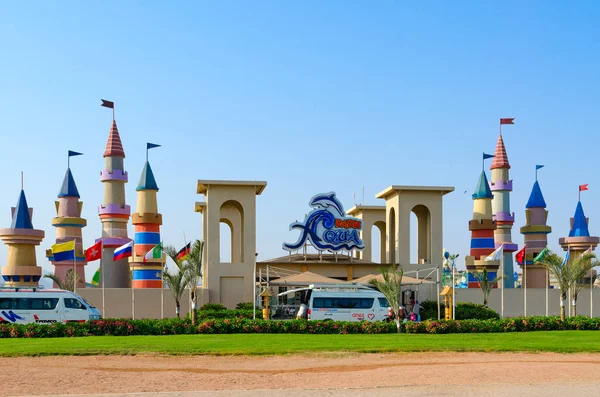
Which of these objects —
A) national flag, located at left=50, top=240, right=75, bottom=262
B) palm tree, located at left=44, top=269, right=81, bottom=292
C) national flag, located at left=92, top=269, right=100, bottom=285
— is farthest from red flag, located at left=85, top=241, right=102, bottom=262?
palm tree, located at left=44, top=269, right=81, bottom=292

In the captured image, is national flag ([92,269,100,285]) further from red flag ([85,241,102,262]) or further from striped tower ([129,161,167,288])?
red flag ([85,241,102,262])

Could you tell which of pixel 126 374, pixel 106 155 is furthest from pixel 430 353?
pixel 106 155

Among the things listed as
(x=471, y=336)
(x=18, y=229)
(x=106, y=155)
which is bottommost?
(x=471, y=336)

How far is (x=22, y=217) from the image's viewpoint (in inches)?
2050

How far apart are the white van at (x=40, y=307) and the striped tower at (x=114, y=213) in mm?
18299

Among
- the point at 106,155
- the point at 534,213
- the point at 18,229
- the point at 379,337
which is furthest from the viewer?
the point at 534,213

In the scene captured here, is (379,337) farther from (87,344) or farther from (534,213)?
(534,213)

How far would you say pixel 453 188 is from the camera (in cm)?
4909

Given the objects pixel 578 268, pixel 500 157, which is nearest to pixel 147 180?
pixel 500 157

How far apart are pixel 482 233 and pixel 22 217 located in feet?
104

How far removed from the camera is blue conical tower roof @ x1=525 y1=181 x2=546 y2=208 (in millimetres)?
62375

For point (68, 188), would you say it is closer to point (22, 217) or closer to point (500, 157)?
point (22, 217)

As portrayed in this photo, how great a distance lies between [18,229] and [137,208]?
7.80 metres

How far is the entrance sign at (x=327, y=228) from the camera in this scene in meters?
46.7
